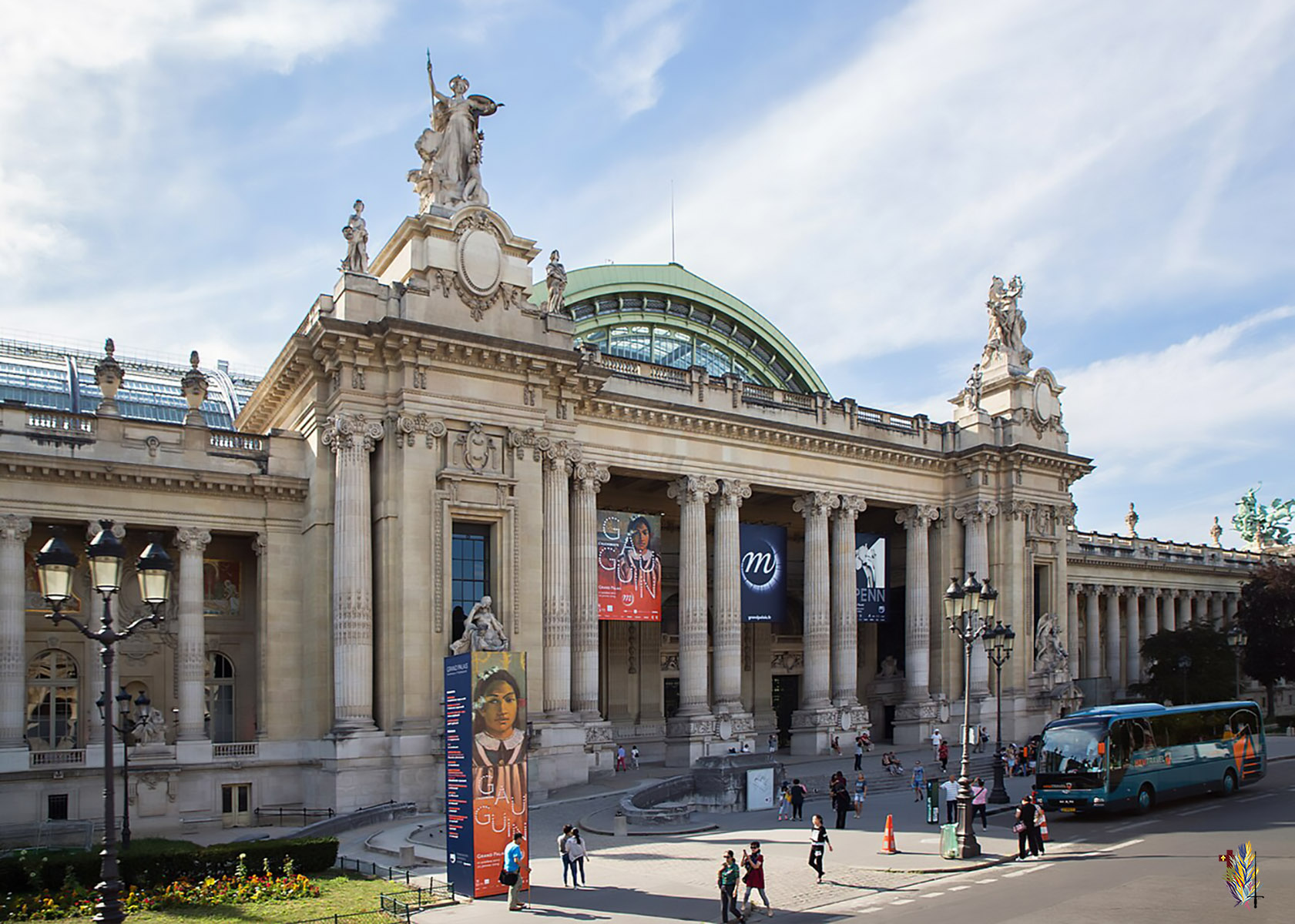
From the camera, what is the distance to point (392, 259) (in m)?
38.3

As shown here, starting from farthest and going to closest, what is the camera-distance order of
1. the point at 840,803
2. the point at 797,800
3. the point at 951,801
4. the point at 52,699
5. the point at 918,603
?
the point at 918,603 → the point at 52,699 → the point at 797,800 → the point at 840,803 → the point at 951,801

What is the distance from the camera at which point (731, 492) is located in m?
45.8

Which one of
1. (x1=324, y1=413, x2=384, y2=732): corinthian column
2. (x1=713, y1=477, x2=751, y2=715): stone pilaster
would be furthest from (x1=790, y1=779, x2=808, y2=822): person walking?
(x1=713, y1=477, x2=751, y2=715): stone pilaster

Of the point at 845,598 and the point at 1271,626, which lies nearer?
the point at 845,598

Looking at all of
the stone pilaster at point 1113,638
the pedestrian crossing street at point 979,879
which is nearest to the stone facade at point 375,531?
the pedestrian crossing street at point 979,879

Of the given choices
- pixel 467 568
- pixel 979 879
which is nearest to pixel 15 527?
pixel 467 568

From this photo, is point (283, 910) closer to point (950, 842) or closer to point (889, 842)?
point (889, 842)

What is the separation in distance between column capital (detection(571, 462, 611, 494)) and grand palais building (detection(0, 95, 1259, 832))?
0.14 meters

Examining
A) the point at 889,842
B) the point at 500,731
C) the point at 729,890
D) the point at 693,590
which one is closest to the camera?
→ the point at 729,890

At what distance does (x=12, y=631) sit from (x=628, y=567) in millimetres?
20034

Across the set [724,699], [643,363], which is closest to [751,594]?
[724,699]

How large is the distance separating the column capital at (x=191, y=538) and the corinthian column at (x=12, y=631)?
13.7 ft

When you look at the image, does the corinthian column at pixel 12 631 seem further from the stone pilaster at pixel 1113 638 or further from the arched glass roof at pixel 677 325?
the stone pilaster at pixel 1113 638

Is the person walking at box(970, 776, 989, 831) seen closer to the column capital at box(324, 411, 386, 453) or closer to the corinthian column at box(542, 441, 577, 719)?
the corinthian column at box(542, 441, 577, 719)
